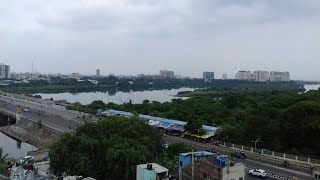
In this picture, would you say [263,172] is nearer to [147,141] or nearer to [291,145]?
[147,141]

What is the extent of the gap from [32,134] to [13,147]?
4.21 meters

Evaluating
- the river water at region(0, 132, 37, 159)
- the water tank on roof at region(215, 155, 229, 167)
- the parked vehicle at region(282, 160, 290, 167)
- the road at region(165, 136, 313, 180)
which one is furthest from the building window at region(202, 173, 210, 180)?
the river water at region(0, 132, 37, 159)

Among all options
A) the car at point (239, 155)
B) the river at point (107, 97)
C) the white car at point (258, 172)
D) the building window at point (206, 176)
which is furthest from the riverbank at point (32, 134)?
the river at point (107, 97)

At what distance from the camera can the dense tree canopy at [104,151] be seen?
23.5 m

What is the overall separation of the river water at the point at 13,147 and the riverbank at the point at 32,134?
0.63 metres

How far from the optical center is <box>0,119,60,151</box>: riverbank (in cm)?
4553

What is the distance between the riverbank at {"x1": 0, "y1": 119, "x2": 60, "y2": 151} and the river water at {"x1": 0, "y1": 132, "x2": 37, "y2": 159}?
0.63 metres

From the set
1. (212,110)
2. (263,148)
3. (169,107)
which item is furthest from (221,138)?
(169,107)

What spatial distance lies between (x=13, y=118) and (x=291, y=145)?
160ft

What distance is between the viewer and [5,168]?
1067 inches

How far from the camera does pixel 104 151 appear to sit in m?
25.0

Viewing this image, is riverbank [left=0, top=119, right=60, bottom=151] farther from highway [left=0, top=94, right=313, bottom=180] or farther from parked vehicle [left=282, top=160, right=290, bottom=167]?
parked vehicle [left=282, top=160, right=290, bottom=167]

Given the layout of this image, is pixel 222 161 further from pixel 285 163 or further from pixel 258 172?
pixel 285 163

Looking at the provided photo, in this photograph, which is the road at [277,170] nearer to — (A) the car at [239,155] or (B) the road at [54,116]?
(A) the car at [239,155]
